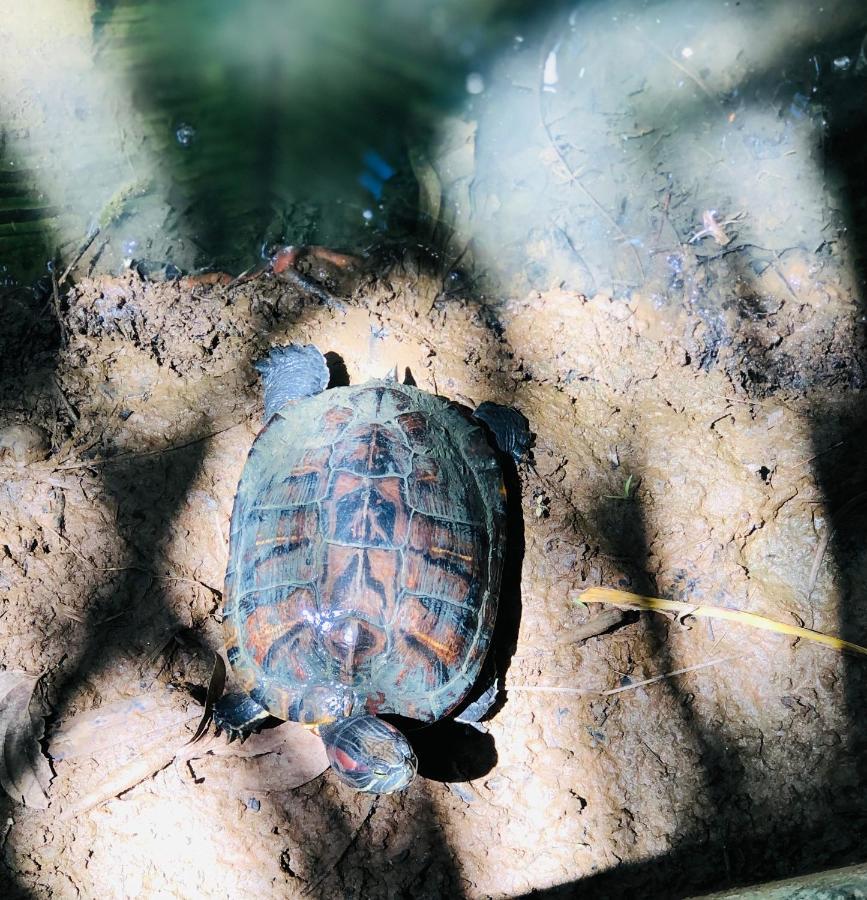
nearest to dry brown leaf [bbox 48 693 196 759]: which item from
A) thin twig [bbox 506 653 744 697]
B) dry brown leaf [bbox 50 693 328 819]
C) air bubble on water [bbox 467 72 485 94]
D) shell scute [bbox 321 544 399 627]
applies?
dry brown leaf [bbox 50 693 328 819]

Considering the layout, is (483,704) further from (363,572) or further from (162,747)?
(162,747)

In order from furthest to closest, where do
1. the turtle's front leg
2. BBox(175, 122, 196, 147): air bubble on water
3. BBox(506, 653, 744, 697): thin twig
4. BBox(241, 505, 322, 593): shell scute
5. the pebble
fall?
BBox(175, 122, 196, 147): air bubble on water, the pebble, BBox(506, 653, 744, 697): thin twig, the turtle's front leg, BBox(241, 505, 322, 593): shell scute

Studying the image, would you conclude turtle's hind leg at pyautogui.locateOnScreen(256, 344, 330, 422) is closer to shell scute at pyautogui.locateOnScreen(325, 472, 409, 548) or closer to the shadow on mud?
the shadow on mud

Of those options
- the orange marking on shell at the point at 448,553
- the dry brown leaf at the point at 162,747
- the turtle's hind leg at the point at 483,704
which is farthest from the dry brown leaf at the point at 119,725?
the orange marking on shell at the point at 448,553

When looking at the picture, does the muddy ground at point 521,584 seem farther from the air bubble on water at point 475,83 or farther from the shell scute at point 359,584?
the air bubble on water at point 475,83

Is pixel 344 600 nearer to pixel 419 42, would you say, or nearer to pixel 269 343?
pixel 269 343

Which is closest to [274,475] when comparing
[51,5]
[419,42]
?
[419,42]
